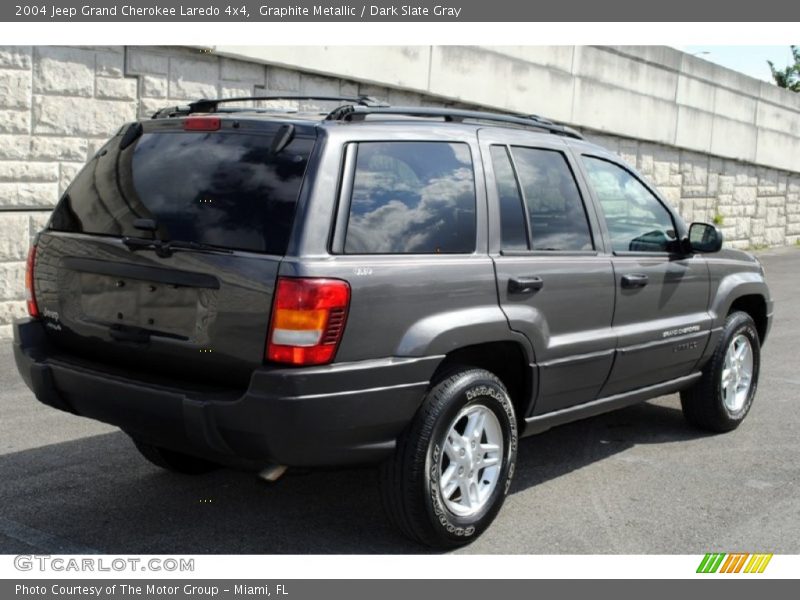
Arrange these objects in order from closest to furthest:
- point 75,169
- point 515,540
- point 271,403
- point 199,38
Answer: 1. point 271,403
2. point 515,540
3. point 75,169
4. point 199,38

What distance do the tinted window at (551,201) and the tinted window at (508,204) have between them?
7 cm

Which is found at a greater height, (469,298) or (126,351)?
(469,298)

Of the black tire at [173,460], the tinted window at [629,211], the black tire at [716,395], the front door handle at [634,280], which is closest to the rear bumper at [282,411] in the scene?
the black tire at [173,460]

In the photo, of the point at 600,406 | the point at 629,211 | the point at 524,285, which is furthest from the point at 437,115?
the point at 600,406

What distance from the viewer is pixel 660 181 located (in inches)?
733

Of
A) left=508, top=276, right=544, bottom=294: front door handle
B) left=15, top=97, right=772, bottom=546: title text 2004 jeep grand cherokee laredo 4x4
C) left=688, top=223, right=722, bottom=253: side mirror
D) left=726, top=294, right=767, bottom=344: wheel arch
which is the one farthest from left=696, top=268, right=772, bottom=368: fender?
left=508, top=276, right=544, bottom=294: front door handle

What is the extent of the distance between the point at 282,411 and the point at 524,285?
57.1 inches

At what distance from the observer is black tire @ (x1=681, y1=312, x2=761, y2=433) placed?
21.3ft

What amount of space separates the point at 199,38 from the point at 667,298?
18.0ft

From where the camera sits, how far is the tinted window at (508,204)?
4855mm

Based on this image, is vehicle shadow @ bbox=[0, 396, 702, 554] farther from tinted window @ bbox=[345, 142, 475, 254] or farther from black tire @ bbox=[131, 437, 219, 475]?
tinted window @ bbox=[345, 142, 475, 254]

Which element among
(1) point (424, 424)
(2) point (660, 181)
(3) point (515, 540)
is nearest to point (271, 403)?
(1) point (424, 424)

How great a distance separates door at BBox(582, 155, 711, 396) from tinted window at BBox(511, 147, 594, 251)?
0.22 m

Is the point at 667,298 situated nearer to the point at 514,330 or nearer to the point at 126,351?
the point at 514,330
